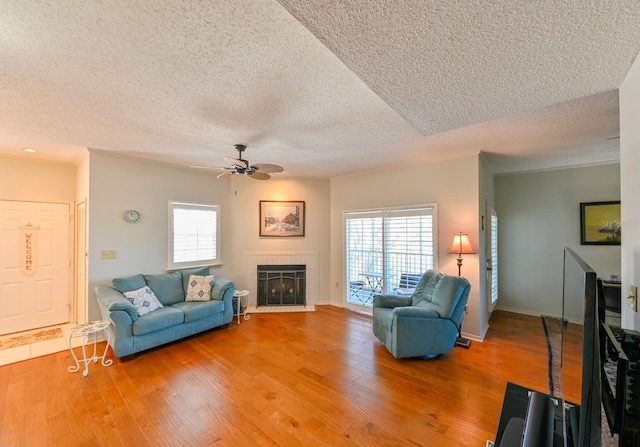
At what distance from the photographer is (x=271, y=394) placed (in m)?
2.36

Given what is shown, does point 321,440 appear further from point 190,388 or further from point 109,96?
point 109,96

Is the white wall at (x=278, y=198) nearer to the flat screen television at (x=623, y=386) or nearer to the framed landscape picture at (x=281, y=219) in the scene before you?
the framed landscape picture at (x=281, y=219)

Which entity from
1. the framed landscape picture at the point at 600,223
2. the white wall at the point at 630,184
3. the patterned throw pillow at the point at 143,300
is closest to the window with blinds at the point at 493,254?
the framed landscape picture at the point at 600,223

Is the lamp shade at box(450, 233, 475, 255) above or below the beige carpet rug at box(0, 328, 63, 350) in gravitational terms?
above

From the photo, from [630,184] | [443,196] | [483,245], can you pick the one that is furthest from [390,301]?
[630,184]

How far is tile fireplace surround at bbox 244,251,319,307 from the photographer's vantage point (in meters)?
4.95

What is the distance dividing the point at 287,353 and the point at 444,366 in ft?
5.96

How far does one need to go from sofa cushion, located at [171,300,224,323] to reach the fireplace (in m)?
1.20

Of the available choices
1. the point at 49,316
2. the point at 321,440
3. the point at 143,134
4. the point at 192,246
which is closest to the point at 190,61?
the point at 143,134

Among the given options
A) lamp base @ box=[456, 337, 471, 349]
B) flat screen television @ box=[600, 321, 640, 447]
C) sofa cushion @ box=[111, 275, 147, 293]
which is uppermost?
flat screen television @ box=[600, 321, 640, 447]

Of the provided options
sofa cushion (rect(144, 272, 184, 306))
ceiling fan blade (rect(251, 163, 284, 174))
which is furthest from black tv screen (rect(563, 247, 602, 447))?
sofa cushion (rect(144, 272, 184, 306))

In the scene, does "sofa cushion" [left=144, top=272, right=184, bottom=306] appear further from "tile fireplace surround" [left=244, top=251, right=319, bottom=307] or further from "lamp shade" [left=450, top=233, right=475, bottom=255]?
"lamp shade" [left=450, top=233, right=475, bottom=255]

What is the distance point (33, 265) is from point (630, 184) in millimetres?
6661

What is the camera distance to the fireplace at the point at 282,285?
4.98m
